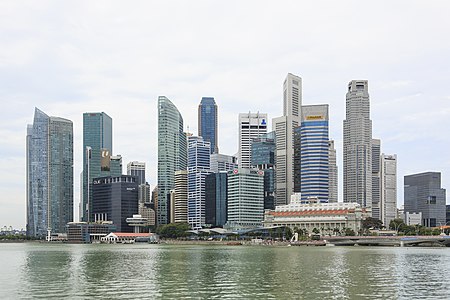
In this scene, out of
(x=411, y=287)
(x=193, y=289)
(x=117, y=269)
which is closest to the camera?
(x=193, y=289)

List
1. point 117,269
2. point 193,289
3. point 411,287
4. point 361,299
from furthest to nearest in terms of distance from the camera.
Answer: point 117,269, point 411,287, point 193,289, point 361,299

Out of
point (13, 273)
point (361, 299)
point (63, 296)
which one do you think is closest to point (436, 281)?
point (361, 299)

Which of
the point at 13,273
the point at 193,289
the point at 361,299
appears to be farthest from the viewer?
the point at 13,273

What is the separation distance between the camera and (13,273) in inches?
3839

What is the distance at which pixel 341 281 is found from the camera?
80.8 meters

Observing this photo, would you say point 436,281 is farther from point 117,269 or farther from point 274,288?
point 117,269

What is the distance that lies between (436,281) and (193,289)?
3489cm

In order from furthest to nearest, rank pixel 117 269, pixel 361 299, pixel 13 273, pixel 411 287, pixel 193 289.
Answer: pixel 117 269
pixel 13 273
pixel 411 287
pixel 193 289
pixel 361 299

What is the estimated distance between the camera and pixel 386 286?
76062 millimetres

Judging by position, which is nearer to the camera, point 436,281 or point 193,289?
point 193,289

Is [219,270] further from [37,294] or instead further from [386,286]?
[37,294]

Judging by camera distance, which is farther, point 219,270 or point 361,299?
point 219,270

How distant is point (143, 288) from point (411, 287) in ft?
108

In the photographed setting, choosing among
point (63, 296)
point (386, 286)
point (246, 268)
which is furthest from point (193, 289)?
point (246, 268)
